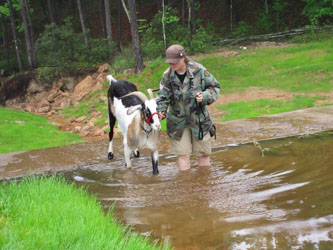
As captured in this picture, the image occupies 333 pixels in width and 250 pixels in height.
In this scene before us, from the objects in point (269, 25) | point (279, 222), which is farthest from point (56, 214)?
point (269, 25)

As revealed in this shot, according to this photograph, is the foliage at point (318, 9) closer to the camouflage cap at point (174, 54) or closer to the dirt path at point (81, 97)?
the dirt path at point (81, 97)

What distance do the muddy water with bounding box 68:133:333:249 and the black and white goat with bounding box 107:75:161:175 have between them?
41 centimetres

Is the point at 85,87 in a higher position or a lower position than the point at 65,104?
higher

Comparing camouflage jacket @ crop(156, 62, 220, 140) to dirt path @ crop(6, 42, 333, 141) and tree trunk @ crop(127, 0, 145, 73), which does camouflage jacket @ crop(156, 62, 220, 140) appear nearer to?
dirt path @ crop(6, 42, 333, 141)

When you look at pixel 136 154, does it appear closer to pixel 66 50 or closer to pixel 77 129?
pixel 77 129

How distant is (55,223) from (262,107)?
9.77m

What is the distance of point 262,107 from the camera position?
1268 cm

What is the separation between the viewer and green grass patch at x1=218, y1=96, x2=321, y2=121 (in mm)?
12111

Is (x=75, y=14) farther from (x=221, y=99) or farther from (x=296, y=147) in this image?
(x=296, y=147)

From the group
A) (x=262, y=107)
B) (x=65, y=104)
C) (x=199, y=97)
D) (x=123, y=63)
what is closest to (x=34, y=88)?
(x=65, y=104)

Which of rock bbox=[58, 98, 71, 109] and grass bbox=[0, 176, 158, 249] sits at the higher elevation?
grass bbox=[0, 176, 158, 249]

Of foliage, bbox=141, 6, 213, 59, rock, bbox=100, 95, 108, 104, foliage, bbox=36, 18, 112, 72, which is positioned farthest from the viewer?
foliage, bbox=36, 18, 112, 72

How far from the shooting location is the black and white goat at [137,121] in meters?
6.80

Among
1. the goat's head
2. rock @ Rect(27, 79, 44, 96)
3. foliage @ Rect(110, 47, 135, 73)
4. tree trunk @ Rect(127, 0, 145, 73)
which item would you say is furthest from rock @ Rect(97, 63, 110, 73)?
the goat's head
